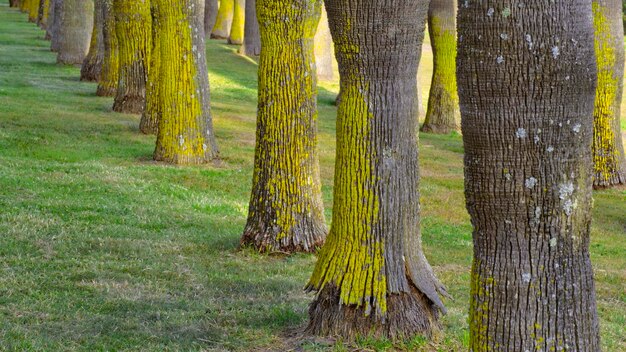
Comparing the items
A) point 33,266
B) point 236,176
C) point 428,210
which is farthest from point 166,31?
point 33,266

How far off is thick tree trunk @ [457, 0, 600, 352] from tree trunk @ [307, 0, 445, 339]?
83.6 inches

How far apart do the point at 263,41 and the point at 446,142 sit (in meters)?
9.78

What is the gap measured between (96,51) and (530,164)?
19225mm

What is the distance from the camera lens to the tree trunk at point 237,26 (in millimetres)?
38875

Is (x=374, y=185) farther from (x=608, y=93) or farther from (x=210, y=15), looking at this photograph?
(x=210, y=15)

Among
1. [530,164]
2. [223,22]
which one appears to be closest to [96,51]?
[530,164]

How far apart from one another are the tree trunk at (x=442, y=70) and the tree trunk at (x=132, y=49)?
5343 millimetres

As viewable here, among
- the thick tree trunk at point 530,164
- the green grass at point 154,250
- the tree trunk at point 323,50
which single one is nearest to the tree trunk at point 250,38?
the tree trunk at point 323,50

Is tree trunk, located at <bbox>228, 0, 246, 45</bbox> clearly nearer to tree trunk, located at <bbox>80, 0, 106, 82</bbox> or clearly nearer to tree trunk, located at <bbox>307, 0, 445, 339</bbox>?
tree trunk, located at <bbox>80, 0, 106, 82</bbox>

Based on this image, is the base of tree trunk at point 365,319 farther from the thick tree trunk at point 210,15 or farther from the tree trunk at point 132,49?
the thick tree trunk at point 210,15

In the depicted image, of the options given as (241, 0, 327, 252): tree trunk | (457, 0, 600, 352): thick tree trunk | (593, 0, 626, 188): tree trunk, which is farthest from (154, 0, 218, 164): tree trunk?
(457, 0, 600, 352): thick tree trunk

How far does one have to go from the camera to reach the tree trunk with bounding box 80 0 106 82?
70.0 ft

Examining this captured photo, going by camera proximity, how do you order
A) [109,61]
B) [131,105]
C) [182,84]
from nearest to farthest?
[182,84] → [131,105] → [109,61]

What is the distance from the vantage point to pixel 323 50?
87.7 feet
